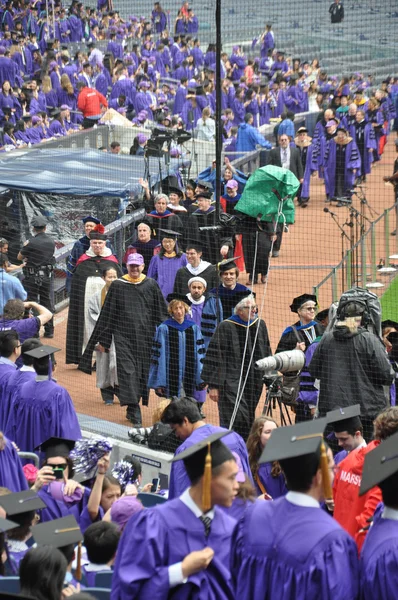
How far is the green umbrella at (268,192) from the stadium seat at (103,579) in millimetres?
6592

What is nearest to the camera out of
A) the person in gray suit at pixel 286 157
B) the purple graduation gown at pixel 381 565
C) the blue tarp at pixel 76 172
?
the purple graduation gown at pixel 381 565

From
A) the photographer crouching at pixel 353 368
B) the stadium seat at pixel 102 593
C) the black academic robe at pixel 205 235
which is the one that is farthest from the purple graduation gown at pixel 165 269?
the stadium seat at pixel 102 593

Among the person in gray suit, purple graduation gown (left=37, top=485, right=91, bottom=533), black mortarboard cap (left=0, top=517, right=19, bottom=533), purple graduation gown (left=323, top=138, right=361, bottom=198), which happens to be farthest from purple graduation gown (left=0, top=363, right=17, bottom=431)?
purple graduation gown (left=323, top=138, right=361, bottom=198)

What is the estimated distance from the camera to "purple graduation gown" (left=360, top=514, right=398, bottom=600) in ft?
13.1

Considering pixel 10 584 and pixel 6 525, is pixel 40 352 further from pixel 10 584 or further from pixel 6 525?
pixel 10 584

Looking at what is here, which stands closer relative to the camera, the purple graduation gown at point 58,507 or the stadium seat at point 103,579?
the stadium seat at point 103,579

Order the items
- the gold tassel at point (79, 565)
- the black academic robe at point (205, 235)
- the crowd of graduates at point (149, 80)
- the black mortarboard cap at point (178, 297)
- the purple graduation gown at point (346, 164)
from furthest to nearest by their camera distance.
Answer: the crowd of graduates at point (149, 80), the purple graduation gown at point (346, 164), the black academic robe at point (205, 235), the black mortarboard cap at point (178, 297), the gold tassel at point (79, 565)

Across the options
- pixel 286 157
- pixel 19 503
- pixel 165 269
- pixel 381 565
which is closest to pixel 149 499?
pixel 19 503

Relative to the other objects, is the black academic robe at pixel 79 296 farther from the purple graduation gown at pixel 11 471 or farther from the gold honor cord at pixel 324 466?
the gold honor cord at pixel 324 466

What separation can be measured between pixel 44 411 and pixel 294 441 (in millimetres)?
3378

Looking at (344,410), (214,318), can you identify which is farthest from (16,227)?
(344,410)

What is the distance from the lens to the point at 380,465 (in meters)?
4.16

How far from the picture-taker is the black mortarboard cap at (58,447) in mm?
6371

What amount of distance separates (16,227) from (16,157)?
7.35 ft
